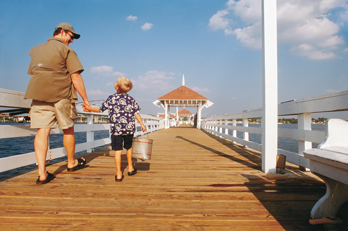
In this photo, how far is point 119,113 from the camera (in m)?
2.73

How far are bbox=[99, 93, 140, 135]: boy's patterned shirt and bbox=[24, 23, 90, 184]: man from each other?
14.0 inches

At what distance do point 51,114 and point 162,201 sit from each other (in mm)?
1731

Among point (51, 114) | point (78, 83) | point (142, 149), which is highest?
point (78, 83)

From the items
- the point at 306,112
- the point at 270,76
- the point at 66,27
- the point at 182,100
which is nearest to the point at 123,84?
the point at 66,27

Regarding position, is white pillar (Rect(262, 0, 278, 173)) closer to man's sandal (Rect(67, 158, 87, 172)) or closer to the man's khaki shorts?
the man's khaki shorts

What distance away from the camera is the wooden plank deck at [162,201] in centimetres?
155

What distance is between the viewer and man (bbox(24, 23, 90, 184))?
2418 millimetres

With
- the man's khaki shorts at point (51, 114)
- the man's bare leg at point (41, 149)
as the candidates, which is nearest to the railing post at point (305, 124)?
the man's khaki shorts at point (51, 114)

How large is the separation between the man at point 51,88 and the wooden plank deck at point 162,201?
19.8 inches

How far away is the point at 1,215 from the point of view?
166 cm

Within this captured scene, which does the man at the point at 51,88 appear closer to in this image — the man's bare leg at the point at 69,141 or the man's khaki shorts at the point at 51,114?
the man's khaki shorts at the point at 51,114

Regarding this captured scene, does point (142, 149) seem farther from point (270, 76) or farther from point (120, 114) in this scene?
point (270, 76)

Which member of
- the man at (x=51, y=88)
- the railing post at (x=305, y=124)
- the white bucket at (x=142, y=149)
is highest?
the man at (x=51, y=88)

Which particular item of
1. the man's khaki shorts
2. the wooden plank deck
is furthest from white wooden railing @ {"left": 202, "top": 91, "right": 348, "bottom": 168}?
the man's khaki shorts
